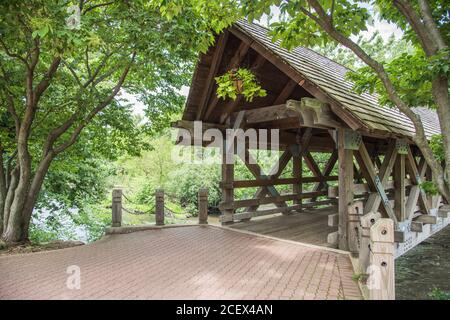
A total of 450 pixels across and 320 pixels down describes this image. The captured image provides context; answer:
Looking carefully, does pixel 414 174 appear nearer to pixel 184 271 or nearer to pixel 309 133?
pixel 309 133

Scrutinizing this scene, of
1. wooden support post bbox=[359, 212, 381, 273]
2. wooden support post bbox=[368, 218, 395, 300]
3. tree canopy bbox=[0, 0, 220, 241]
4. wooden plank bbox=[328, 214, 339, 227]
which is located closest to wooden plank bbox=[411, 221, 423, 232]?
wooden plank bbox=[328, 214, 339, 227]

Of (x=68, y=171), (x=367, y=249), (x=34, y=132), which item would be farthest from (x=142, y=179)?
(x=367, y=249)

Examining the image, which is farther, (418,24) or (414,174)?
(414,174)

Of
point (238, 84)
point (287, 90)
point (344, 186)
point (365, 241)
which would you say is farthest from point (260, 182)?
point (365, 241)

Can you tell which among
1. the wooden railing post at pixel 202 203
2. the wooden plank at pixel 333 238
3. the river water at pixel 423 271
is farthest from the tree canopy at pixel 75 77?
the river water at pixel 423 271

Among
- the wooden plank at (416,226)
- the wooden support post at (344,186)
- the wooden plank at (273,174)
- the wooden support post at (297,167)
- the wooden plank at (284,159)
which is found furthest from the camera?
the wooden support post at (297,167)

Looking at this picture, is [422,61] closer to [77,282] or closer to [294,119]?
[294,119]

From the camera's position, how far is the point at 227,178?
327 inches

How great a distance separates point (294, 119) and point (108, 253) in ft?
17.0

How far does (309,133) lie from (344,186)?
4349 millimetres

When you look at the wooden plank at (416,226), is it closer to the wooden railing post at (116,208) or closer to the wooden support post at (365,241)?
the wooden support post at (365,241)

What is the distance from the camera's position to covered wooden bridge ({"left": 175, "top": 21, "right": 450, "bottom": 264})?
216 inches

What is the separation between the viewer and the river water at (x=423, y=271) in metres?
7.18

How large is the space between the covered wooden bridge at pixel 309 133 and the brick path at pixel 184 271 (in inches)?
31.8
